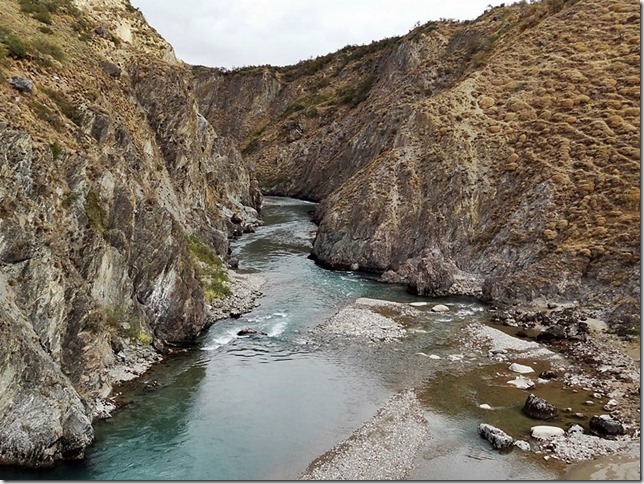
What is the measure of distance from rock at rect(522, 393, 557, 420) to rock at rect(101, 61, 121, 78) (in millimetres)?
40940

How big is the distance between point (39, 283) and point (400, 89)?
9318 cm

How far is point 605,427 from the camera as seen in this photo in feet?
102

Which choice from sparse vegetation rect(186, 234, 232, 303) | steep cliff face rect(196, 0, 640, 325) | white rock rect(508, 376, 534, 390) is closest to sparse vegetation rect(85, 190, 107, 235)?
sparse vegetation rect(186, 234, 232, 303)

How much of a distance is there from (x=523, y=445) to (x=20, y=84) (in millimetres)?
34256

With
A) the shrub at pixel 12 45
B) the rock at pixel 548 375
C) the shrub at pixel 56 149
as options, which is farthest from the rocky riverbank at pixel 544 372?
the shrub at pixel 12 45

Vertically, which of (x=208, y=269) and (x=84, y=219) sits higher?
(x=84, y=219)

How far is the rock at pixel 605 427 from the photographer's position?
1211 inches

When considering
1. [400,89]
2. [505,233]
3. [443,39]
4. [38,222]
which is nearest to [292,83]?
[443,39]

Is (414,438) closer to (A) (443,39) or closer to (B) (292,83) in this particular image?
(A) (443,39)

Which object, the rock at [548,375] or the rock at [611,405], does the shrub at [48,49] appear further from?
the rock at [611,405]

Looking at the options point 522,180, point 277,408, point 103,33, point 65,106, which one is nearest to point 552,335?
point 277,408

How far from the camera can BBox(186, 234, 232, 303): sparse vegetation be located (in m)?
52.0

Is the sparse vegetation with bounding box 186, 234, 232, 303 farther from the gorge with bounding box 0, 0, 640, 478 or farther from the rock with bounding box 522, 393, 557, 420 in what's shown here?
the rock with bounding box 522, 393, 557, 420

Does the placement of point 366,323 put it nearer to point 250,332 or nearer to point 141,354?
point 250,332
